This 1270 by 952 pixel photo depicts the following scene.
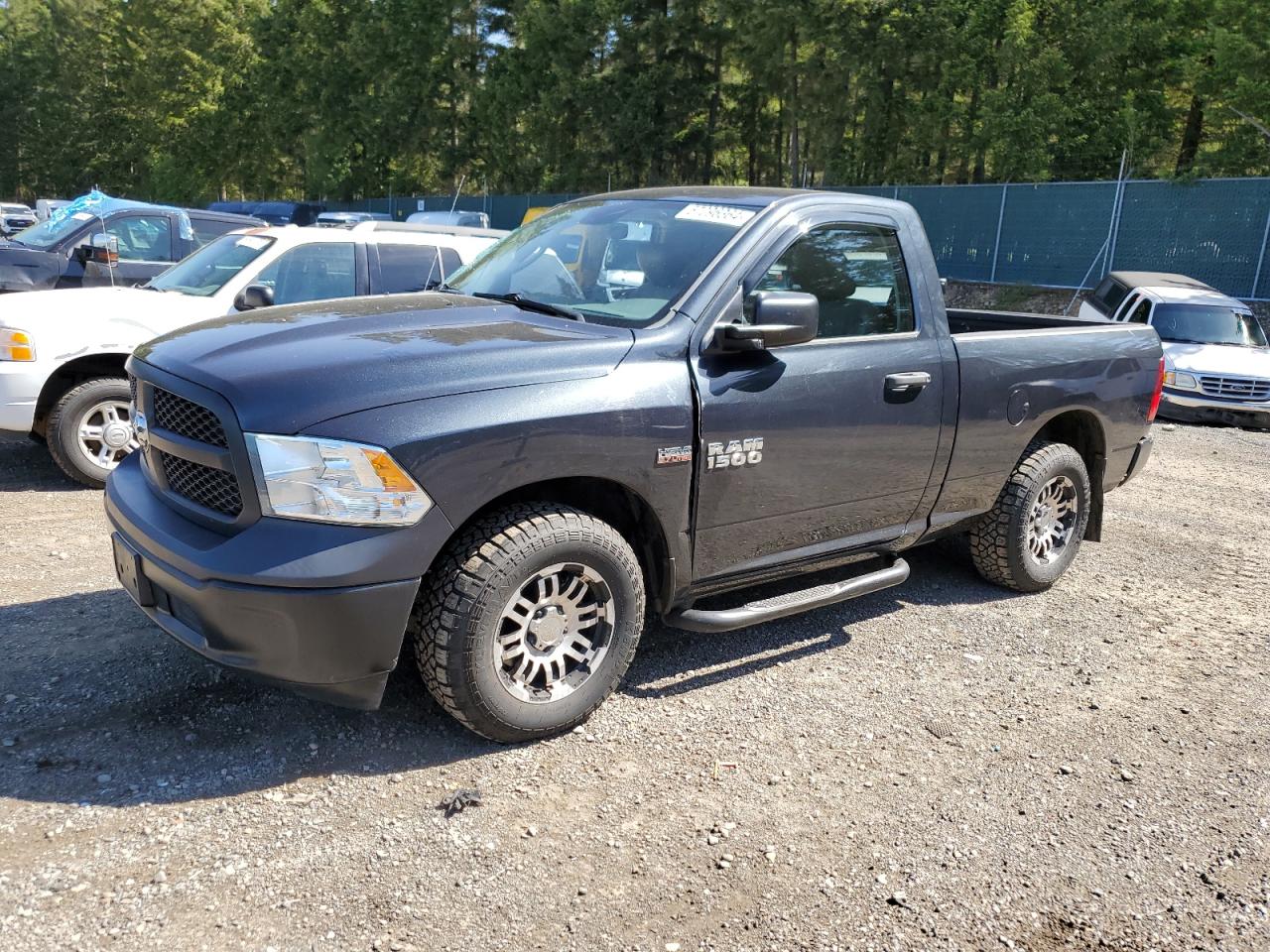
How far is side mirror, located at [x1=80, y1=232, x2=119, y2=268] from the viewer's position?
26.5 feet

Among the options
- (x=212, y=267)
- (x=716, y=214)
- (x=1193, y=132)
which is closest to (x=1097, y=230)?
(x=1193, y=132)

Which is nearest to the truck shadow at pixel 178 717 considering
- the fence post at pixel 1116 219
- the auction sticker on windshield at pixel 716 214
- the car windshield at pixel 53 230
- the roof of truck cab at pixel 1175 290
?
the auction sticker on windshield at pixel 716 214

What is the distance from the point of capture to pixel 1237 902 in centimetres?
298

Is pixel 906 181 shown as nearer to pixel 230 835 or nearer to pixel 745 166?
pixel 745 166

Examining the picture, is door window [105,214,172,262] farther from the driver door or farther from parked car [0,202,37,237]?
parked car [0,202,37,237]

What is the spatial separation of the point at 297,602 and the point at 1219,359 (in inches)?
488

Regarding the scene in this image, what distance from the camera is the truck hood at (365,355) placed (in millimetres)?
3104

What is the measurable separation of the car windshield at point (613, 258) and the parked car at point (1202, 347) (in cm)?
834

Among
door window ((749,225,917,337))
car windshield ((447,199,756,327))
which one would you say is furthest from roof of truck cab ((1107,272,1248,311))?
car windshield ((447,199,756,327))

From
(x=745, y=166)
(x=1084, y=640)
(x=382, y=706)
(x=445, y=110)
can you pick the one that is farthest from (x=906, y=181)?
(x=382, y=706)

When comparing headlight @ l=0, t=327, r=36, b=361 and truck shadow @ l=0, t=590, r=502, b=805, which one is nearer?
truck shadow @ l=0, t=590, r=502, b=805

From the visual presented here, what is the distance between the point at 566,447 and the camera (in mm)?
3379

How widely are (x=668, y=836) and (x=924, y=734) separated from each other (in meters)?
1.28

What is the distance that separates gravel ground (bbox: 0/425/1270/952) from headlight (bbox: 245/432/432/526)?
3.18 ft
